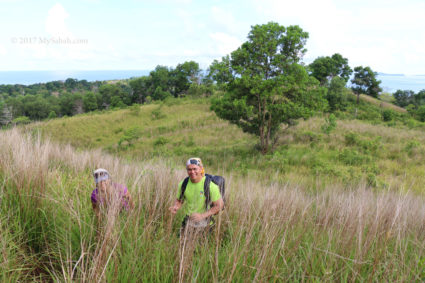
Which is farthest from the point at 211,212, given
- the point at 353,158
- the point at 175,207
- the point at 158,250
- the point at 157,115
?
the point at 157,115

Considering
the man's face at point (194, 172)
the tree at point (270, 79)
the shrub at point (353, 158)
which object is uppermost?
the tree at point (270, 79)

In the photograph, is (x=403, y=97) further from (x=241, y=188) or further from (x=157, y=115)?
(x=241, y=188)

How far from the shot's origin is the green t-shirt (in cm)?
243

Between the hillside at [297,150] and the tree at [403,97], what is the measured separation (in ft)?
112

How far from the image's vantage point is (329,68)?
44469 mm

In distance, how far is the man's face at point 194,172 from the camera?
8.41 ft

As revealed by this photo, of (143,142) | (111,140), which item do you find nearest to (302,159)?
(143,142)

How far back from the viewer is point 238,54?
39.2 feet

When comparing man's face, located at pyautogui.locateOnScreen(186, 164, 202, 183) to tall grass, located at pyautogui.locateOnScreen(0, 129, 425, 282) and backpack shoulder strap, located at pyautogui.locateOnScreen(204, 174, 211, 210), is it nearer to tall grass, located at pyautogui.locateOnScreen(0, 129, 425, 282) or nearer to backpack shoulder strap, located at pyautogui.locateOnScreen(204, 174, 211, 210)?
backpack shoulder strap, located at pyautogui.locateOnScreen(204, 174, 211, 210)

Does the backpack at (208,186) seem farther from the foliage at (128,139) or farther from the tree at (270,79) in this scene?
the foliage at (128,139)

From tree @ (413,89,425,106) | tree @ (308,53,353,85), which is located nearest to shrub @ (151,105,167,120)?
tree @ (308,53,353,85)

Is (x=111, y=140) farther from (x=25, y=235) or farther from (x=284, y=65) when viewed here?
(x=25, y=235)

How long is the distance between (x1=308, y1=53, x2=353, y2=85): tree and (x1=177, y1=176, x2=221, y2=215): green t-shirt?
47277 millimetres

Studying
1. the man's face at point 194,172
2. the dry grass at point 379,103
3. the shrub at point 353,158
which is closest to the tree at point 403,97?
the dry grass at point 379,103
